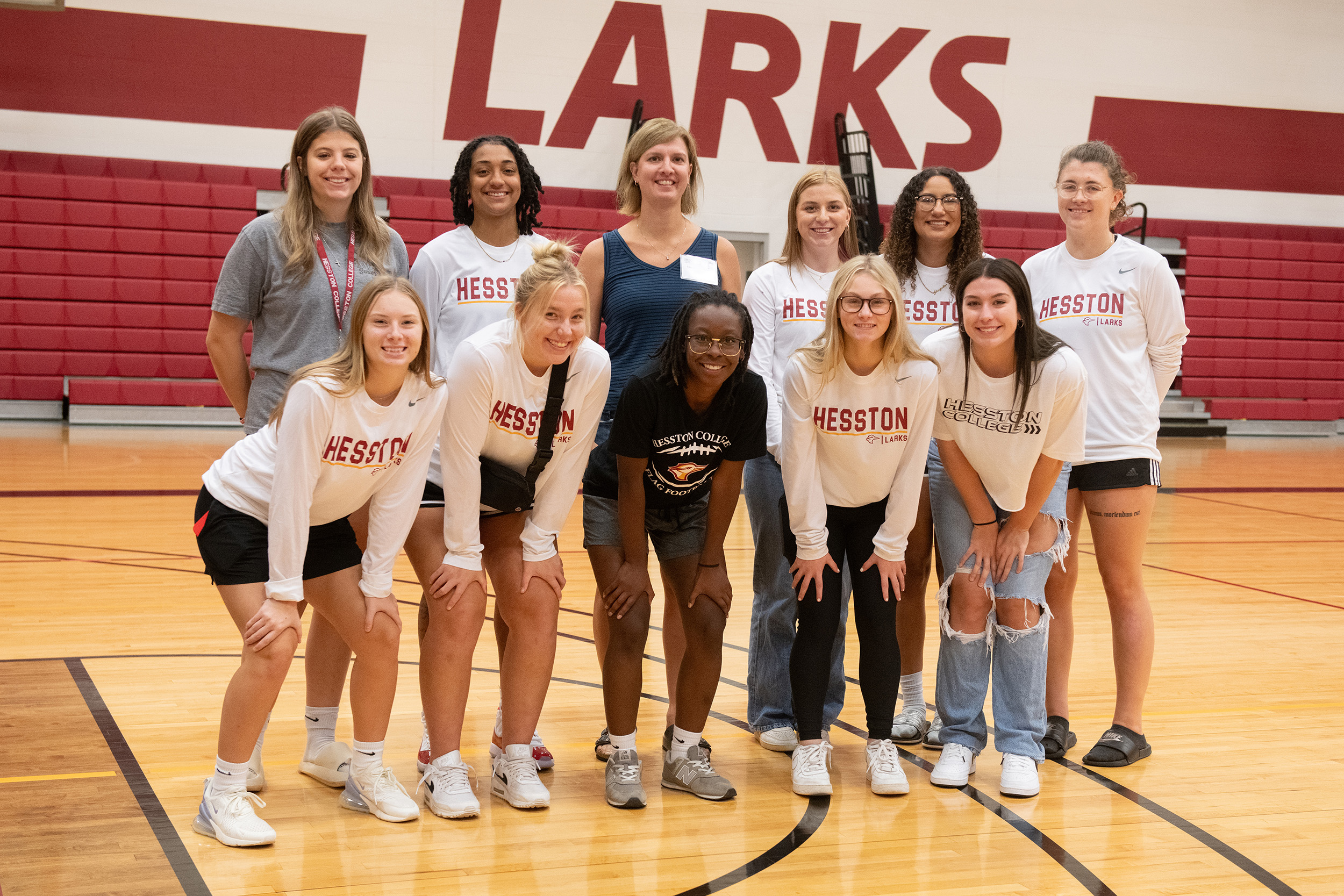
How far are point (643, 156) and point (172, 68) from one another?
27.1 feet

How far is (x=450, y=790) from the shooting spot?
2.53 meters

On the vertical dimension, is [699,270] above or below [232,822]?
above

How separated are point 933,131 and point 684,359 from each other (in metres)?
10.1

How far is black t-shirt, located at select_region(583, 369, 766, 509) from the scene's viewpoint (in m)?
2.59

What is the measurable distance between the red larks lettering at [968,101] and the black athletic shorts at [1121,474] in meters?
9.24

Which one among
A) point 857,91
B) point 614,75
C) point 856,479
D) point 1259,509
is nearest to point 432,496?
point 856,479

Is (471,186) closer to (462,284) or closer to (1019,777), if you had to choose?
(462,284)

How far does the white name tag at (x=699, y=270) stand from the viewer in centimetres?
287

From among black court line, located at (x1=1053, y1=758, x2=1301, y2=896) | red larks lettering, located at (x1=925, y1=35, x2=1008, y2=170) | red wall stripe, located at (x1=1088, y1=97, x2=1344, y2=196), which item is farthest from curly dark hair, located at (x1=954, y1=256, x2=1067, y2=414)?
red wall stripe, located at (x1=1088, y1=97, x2=1344, y2=196)

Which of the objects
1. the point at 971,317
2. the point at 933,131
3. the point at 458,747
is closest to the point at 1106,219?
the point at 971,317

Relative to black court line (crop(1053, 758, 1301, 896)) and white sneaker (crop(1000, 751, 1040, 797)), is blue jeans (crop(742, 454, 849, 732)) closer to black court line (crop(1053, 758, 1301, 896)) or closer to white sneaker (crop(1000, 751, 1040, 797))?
white sneaker (crop(1000, 751, 1040, 797))

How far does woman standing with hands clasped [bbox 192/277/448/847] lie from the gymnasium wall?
8444 millimetres

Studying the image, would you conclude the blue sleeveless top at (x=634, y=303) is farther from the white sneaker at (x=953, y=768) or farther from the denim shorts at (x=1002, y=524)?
the white sneaker at (x=953, y=768)

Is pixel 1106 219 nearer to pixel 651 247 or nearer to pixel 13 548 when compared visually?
pixel 651 247
